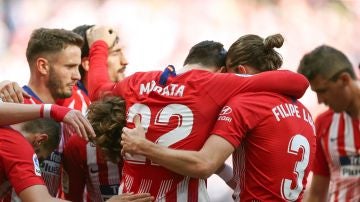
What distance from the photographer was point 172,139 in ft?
10.5

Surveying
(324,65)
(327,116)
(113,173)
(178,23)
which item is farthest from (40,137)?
(178,23)

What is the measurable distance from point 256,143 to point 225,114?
212 millimetres

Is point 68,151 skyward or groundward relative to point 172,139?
groundward

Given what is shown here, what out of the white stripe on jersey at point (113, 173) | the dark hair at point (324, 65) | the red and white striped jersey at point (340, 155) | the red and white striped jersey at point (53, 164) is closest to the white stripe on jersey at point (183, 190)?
the white stripe on jersey at point (113, 173)

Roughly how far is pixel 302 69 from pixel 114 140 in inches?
73.6

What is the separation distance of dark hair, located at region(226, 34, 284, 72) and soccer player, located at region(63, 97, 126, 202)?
1.82 ft

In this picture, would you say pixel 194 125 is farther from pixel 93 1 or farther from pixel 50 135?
pixel 93 1

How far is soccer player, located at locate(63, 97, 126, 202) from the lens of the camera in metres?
3.31

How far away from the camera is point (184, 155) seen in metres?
3.08

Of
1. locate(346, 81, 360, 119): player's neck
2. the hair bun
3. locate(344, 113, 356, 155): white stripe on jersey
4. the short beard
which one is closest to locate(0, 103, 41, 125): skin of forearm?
the short beard

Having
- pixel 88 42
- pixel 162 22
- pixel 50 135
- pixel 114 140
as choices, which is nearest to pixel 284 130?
pixel 114 140

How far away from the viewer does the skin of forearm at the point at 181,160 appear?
10.1ft

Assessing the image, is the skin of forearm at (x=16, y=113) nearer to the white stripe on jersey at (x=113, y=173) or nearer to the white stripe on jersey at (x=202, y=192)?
the white stripe on jersey at (x=113, y=173)

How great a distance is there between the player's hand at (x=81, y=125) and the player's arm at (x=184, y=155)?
0.19 m
